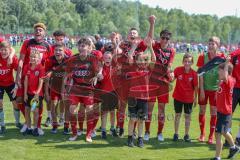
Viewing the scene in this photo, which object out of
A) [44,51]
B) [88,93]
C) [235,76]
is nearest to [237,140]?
[235,76]

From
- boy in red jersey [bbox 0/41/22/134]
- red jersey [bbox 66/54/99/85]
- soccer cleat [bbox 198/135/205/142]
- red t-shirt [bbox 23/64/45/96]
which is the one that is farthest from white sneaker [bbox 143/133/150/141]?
→ boy in red jersey [bbox 0/41/22/134]

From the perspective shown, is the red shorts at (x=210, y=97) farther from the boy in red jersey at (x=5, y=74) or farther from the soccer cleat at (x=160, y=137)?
the boy in red jersey at (x=5, y=74)

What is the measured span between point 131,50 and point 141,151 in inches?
80.0

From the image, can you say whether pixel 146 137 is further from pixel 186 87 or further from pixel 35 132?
pixel 35 132

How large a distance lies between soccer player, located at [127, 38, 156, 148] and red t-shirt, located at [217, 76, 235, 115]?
4.88ft

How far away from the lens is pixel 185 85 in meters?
8.63

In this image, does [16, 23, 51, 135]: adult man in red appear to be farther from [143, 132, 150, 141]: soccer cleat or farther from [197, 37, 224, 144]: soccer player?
[197, 37, 224, 144]: soccer player

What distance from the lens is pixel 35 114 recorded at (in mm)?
8555

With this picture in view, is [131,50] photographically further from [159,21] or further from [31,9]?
[159,21]

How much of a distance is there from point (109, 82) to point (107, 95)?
0.33m

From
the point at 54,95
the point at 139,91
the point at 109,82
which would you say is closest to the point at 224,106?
the point at 139,91

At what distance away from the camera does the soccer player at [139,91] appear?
26.7ft

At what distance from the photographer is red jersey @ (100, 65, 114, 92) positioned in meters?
8.71

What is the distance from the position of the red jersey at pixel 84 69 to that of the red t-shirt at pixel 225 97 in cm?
257
